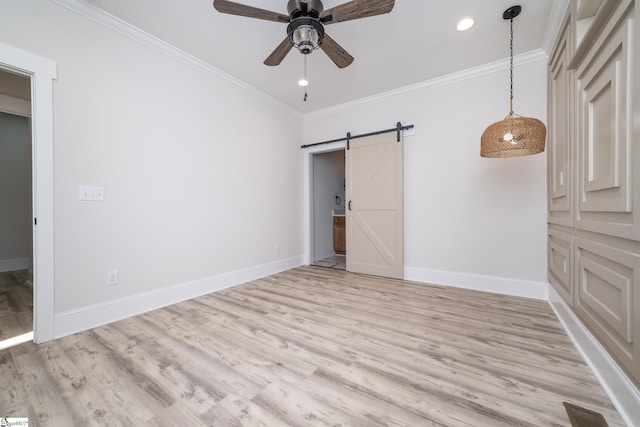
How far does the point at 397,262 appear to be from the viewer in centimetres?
361

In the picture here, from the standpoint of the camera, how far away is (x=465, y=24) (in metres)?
2.33

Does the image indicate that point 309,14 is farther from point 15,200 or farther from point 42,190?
point 15,200

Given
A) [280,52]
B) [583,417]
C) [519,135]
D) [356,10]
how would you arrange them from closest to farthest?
[583,417], [356,10], [519,135], [280,52]

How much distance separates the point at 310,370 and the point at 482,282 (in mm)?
2574

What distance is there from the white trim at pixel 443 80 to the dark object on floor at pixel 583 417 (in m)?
3.29

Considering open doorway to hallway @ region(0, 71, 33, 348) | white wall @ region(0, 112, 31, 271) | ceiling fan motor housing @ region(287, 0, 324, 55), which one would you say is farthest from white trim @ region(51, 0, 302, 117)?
white wall @ region(0, 112, 31, 271)

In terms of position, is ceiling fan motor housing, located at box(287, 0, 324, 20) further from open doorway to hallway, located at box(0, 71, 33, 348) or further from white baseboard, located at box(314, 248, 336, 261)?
open doorway to hallway, located at box(0, 71, 33, 348)

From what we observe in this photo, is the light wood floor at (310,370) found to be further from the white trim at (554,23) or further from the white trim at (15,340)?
the white trim at (554,23)

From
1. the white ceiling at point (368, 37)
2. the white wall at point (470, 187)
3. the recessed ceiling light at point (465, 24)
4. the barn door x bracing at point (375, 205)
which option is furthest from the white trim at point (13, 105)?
the recessed ceiling light at point (465, 24)

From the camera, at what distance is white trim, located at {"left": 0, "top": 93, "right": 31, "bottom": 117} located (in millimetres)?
3178

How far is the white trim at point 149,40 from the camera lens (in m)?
2.08

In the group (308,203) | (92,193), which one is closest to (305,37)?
(92,193)

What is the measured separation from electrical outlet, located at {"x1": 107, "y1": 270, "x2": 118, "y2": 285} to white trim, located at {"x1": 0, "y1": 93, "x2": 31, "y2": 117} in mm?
2901

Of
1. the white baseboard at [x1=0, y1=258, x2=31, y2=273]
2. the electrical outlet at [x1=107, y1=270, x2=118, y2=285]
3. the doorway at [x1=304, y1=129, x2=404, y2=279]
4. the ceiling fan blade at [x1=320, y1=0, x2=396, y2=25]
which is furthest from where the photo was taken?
the white baseboard at [x1=0, y1=258, x2=31, y2=273]
